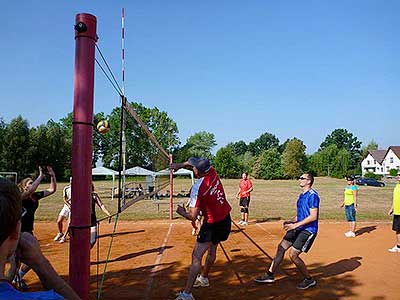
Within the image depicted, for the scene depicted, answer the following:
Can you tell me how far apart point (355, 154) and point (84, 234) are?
117 metres

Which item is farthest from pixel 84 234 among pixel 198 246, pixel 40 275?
pixel 198 246

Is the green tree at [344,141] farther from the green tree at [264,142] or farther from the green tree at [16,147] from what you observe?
the green tree at [16,147]

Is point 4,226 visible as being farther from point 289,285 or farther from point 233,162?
point 233,162

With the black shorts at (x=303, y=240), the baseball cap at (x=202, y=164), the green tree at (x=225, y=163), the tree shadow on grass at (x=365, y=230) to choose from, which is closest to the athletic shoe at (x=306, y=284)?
the black shorts at (x=303, y=240)

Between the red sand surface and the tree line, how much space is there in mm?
1921

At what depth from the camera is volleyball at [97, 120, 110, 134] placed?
4.90m

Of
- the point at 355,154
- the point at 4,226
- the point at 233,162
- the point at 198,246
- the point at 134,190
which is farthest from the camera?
the point at 355,154

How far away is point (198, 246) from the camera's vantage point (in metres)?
5.38

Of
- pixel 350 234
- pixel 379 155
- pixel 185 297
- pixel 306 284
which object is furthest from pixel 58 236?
pixel 379 155

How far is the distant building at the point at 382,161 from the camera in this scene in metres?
81.6

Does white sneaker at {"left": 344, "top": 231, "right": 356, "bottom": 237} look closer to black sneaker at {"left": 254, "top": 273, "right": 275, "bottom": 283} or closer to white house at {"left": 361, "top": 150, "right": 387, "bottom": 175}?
black sneaker at {"left": 254, "top": 273, "right": 275, "bottom": 283}

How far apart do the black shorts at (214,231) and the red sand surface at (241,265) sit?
86cm

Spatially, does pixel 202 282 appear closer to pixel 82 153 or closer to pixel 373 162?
pixel 82 153

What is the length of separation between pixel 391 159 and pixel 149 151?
85.3 meters
